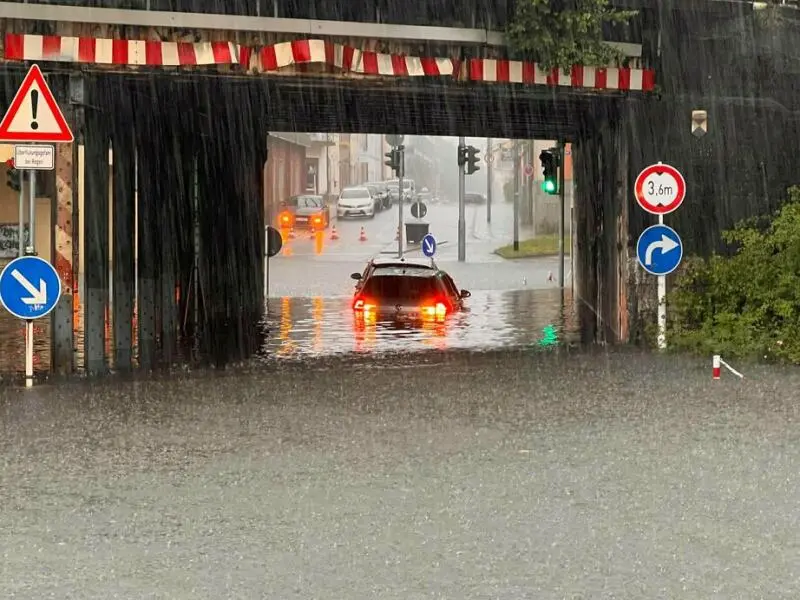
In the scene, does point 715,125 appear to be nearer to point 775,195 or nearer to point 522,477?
point 775,195

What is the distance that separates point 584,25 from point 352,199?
5962 cm

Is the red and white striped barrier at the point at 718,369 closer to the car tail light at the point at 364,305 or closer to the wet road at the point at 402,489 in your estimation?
the wet road at the point at 402,489

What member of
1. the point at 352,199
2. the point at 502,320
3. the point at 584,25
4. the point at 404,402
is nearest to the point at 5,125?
the point at 404,402

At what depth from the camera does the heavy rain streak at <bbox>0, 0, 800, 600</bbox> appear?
22.2 feet

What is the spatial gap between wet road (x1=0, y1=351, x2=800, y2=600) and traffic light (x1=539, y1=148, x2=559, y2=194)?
1690 centimetres

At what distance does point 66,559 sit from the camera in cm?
649

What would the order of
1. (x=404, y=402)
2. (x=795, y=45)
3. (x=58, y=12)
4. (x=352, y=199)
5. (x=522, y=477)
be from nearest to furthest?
(x=522, y=477)
(x=404, y=402)
(x=58, y=12)
(x=795, y=45)
(x=352, y=199)

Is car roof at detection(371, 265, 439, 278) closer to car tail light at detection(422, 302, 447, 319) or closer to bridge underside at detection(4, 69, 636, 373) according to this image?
car tail light at detection(422, 302, 447, 319)

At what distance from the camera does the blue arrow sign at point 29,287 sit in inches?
497

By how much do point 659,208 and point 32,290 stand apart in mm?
7333

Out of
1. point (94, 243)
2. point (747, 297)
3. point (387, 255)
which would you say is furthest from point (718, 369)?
point (387, 255)

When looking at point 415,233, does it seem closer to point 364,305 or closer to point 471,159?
point 471,159

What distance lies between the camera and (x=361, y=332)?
70.8 feet

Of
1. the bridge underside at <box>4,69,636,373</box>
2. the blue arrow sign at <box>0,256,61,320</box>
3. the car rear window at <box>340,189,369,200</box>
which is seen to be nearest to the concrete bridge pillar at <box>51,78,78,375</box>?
the bridge underside at <box>4,69,636,373</box>
